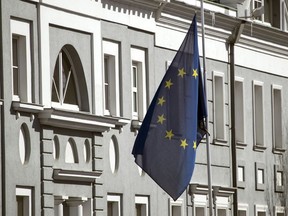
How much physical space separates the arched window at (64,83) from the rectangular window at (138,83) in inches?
122

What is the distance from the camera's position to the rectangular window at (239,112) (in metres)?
52.4

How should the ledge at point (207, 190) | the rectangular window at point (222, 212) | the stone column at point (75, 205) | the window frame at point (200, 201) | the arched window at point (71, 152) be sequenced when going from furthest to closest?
the rectangular window at point (222, 212), the window frame at point (200, 201), the ledge at point (207, 190), the stone column at point (75, 205), the arched window at point (71, 152)

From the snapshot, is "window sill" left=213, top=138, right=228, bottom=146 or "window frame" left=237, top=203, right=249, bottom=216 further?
"window frame" left=237, top=203, right=249, bottom=216

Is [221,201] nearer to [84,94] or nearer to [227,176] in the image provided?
[227,176]

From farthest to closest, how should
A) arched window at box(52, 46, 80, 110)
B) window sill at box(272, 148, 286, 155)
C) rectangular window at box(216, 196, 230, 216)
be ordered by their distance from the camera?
window sill at box(272, 148, 286, 155), rectangular window at box(216, 196, 230, 216), arched window at box(52, 46, 80, 110)

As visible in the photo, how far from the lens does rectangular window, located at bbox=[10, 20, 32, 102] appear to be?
40000 millimetres

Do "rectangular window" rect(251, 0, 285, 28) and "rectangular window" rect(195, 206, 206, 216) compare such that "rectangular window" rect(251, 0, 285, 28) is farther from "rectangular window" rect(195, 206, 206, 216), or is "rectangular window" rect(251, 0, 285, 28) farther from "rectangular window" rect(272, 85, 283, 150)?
"rectangular window" rect(195, 206, 206, 216)

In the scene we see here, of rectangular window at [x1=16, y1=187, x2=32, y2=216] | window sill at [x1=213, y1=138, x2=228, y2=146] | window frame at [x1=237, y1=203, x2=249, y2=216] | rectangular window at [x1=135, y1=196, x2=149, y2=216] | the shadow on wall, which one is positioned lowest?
rectangular window at [x1=16, y1=187, x2=32, y2=216]

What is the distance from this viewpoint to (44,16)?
40.8m

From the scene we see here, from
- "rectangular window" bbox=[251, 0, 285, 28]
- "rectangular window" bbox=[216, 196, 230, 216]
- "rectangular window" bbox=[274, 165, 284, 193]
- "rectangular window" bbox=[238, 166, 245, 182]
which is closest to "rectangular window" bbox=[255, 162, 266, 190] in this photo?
"rectangular window" bbox=[274, 165, 284, 193]

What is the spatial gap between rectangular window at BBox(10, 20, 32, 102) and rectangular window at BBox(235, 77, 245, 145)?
13.1m

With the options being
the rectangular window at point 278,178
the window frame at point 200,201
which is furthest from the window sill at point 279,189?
the window frame at point 200,201

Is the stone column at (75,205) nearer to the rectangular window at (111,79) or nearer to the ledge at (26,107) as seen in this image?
the rectangular window at (111,79)

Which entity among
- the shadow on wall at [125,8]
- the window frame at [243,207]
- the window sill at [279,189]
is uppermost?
the shadow on wall at [125,8]
